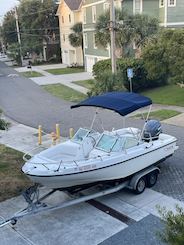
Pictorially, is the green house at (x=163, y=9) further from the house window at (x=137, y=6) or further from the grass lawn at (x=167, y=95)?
the grass lawn at (x=167, y=95)

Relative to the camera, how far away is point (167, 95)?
22.5m

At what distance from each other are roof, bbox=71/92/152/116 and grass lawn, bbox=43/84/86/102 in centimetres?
1313

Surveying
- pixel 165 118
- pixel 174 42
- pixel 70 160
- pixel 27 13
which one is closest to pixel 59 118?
pixel 165 118

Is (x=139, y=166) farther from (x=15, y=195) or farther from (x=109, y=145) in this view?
(x=15, y=195)

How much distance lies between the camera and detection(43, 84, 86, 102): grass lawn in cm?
2427

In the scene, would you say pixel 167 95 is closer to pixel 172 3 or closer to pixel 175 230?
pixel 172 3

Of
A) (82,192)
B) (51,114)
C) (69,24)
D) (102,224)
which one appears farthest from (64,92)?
(69,24)

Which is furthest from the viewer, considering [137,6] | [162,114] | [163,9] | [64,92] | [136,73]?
[137,6]

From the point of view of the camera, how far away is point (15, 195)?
9.55 metres

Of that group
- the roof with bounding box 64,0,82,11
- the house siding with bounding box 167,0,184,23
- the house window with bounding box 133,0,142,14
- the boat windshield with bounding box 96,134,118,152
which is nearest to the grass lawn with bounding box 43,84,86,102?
the house window with bounding box 133,0,142,14

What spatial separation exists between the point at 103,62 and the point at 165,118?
11.3 metres

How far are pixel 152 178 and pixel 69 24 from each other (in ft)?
131

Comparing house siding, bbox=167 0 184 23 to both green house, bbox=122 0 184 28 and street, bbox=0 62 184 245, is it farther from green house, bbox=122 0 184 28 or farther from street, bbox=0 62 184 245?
street, bbox=0 62 184 245

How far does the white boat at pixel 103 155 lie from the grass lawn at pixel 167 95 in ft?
34.1
